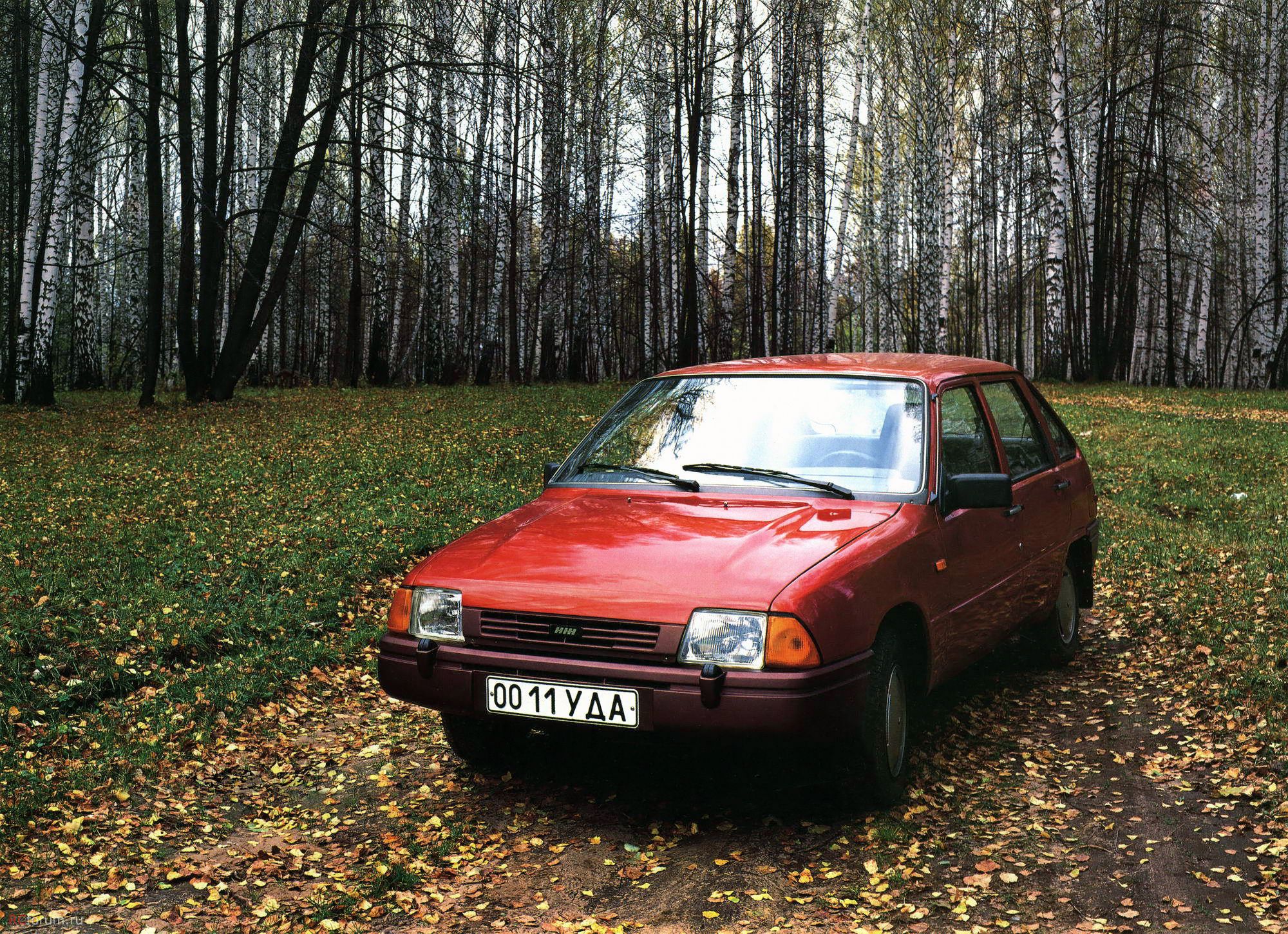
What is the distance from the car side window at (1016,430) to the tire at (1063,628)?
2.36ft

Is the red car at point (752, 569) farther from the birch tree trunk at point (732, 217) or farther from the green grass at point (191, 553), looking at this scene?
the birch tree trunk at point (732, 217)

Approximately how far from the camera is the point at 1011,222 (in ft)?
151

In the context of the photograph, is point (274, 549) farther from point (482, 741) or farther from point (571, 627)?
point (571, 627)

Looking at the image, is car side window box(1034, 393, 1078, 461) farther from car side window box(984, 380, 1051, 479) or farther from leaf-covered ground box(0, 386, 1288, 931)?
leaf-covered ground box(0, 386, 1288, 931)

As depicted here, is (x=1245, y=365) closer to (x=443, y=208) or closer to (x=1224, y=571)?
(x=443, y=208)

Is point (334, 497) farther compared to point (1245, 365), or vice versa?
point (1245, 365)

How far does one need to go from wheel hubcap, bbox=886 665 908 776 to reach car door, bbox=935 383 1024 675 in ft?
1.05

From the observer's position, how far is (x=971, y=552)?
5.03m

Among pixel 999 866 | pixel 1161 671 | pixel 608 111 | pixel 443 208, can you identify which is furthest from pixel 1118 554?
pixel 608 111

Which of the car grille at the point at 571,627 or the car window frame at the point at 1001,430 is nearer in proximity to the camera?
the car grille at the point at 571,627

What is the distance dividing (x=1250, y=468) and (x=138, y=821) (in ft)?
39.5

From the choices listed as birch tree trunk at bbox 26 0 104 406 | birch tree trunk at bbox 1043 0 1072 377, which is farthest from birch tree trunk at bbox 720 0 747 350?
birch tree trunk at bbox 26 0 104 406

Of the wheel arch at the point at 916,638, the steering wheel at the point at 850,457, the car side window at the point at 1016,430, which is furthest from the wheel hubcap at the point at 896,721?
the car side window at the point at 1016,430

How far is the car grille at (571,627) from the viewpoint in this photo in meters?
3.95
